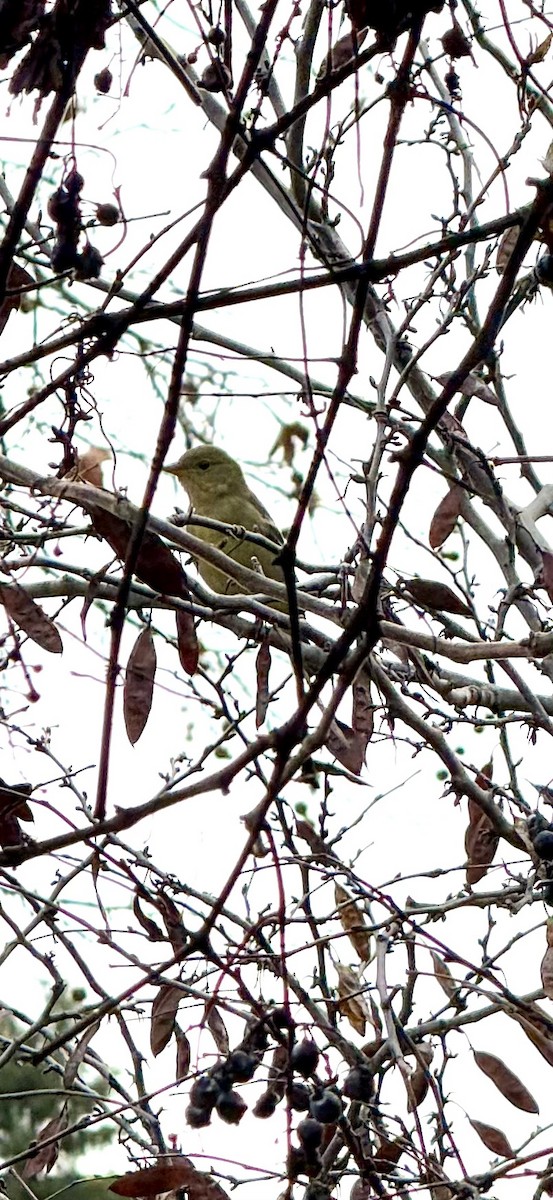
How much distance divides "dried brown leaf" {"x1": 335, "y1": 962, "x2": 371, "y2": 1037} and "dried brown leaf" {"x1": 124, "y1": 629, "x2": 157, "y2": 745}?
0.82 m

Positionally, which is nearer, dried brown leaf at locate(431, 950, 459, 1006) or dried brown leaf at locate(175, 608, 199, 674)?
dried brown leaf at locate(175, 608, 199, 674)

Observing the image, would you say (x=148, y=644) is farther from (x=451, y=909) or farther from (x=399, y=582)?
(x=451, y=909)

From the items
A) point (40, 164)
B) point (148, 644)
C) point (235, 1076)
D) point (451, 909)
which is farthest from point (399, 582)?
point (40, 164)

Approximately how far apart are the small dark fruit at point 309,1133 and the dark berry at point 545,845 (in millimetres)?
849

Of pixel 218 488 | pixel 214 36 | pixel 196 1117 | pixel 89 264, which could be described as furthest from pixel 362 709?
pixel 218 488

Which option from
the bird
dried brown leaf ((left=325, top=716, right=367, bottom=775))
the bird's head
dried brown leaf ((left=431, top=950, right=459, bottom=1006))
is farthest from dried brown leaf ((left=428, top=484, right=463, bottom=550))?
the bird's head

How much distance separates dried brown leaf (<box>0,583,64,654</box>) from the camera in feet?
7.64

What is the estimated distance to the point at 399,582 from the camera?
8.54 ft

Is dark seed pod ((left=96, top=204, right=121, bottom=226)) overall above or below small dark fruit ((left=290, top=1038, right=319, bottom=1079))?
above

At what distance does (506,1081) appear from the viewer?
8.94ft

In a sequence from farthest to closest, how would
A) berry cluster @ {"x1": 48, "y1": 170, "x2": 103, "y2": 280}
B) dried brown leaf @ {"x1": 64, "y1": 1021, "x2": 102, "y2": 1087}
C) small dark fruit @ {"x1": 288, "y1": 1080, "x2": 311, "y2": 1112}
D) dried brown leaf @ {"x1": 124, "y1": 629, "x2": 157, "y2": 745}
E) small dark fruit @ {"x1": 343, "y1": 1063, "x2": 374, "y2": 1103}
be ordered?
dried brown leaf @ {"x1": 64, "y1": 1021, "x2": 102, "y2": 1087}, small dark fruit @ {"x1": 343, "y1": 1063, "x2": 374, "y2": 1103}, dried brown leaf @ {"x1": 124, "y1": 629, "x2": 157, "y2": 745}, small dark fruit @ {"x1": 288, "y1": 1080, "x2": 311, "y2": 1112}, berry cluster @ {"x1": 48, "y1": 170, "x2": 103, "y2": 280}

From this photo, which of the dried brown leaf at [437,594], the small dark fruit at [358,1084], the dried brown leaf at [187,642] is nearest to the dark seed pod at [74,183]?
A: the dried brown leaf at [187,642]

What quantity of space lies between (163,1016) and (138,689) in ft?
2.68

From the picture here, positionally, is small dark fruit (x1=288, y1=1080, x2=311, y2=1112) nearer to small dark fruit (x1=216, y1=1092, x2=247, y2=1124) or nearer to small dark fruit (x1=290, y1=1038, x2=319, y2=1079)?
small dark fruit (x1=290, y1=1038, x2=319, y2=1079)
